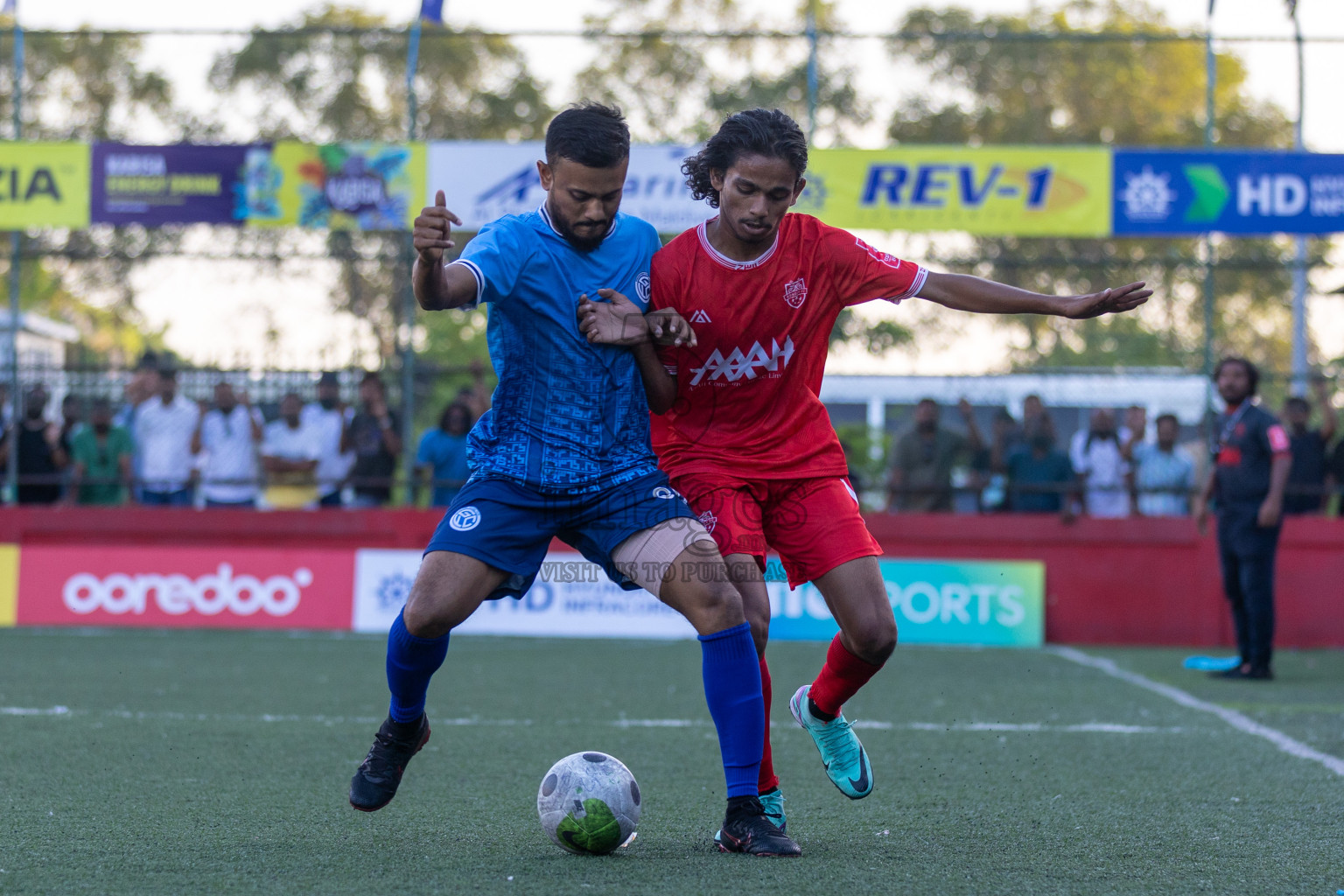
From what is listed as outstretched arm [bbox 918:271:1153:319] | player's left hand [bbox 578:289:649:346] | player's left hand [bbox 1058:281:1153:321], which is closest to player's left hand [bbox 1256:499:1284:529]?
outstretched arm [bbox 918:271:1153:319]

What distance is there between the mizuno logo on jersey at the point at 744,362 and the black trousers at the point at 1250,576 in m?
5.95

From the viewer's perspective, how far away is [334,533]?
39.4 ft

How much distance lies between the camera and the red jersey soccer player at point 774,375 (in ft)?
13.3

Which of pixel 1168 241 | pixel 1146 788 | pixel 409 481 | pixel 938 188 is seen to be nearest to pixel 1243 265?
pixel 938 188

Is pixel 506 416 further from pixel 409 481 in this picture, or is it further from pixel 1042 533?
pixel 1042 533

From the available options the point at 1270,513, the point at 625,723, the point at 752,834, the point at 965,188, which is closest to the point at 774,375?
the point at 752,834

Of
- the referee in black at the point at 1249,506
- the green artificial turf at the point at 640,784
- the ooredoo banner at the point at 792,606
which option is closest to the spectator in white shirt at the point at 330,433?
the ooredoo banner at the point at 792,606

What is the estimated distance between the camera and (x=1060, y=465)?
11.9m

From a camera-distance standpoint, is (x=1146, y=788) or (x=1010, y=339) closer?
(x=1146, y=788)

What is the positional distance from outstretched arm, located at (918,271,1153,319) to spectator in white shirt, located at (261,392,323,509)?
323 inches

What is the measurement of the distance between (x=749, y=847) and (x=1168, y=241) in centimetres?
2169

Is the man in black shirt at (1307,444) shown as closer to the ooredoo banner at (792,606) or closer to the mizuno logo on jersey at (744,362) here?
the ooredoo banner at (792,606)

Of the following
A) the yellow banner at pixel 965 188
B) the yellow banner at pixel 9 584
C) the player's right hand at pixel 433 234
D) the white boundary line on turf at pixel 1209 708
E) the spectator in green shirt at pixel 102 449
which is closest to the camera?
the player's right hand at pixel 433 234

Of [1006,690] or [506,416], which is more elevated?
[506,416]
